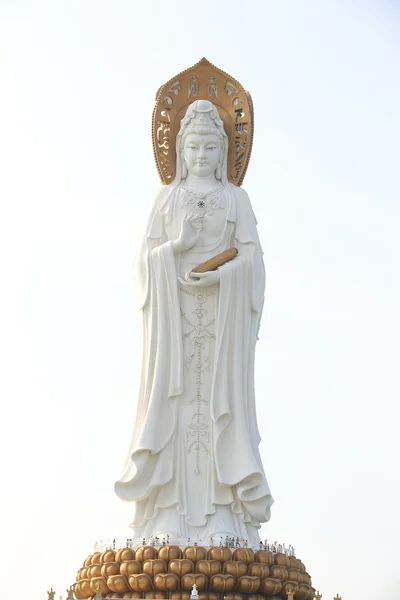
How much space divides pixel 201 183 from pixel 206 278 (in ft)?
4.87

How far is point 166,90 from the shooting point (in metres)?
18.8

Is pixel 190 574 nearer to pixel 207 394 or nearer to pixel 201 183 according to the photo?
pixel 207 394

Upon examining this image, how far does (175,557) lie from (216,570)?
0.49 m

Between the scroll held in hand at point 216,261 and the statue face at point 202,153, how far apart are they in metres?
1.21

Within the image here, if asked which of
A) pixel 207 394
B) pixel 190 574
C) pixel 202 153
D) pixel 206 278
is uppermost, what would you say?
pixel 202 153

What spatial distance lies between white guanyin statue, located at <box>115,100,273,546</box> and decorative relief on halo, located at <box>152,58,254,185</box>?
0.17m

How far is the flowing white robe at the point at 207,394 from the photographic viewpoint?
1692cm

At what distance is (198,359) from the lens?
57.9 feet

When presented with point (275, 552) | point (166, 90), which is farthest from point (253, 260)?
point (275, 552)

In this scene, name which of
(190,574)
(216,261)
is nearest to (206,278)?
(216,261)

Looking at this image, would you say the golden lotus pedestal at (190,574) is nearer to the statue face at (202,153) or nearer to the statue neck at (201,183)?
the statue neck at (201,183)

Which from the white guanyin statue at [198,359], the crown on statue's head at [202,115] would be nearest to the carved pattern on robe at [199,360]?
the white guanyin statue at [198,359]

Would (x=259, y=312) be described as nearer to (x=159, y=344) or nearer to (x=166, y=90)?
(x=159, y=344)

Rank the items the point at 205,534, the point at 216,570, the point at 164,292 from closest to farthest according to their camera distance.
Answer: the point at 216,570
the point at 205,534
the point at 164,292
